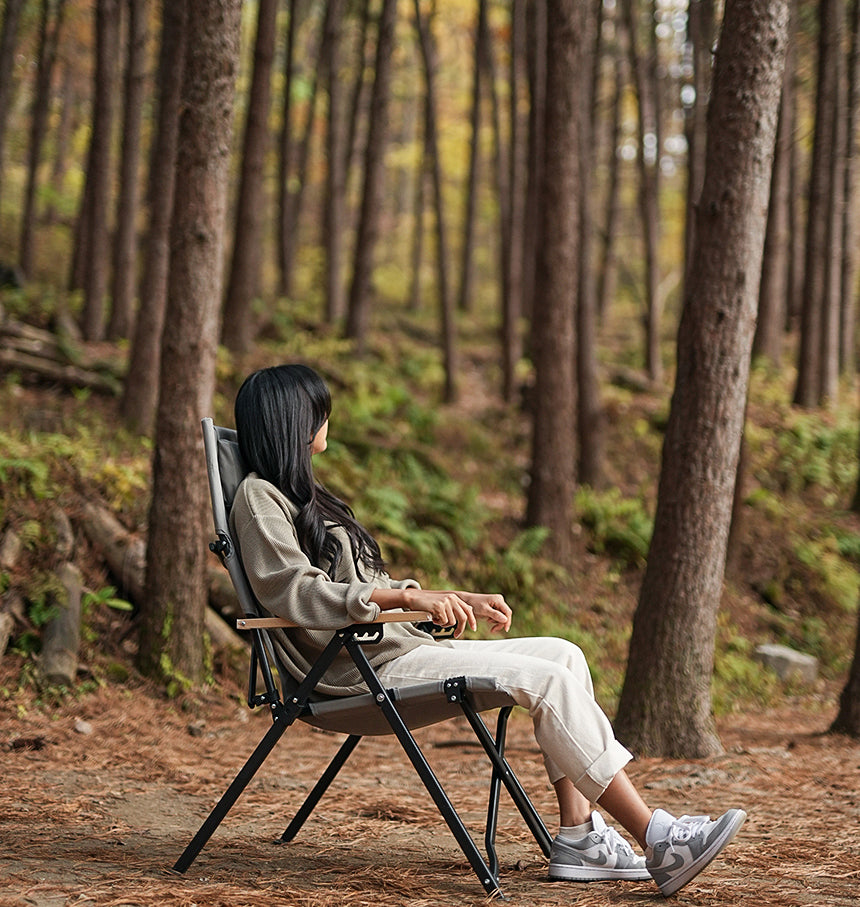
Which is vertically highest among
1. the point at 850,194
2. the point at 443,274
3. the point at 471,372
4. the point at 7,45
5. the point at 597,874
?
the point at 7,45

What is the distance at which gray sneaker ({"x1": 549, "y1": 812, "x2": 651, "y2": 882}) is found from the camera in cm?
316

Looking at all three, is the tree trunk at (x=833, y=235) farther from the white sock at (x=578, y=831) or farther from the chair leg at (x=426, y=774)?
the chair leg at (x=426, y=774)

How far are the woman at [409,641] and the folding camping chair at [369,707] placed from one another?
6 centimetres

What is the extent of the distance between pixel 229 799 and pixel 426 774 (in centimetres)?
69

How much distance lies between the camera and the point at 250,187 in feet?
41.0

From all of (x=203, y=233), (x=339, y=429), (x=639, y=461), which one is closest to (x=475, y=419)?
(x=639, y=461)

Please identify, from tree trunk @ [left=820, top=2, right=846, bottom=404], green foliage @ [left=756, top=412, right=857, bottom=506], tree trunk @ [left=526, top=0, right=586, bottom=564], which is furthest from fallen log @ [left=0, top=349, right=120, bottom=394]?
tree trunk @ [left=820, top=2, right=846, bottom=404]

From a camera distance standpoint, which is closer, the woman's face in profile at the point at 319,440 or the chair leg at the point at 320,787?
the woman's face in profile at the point at 319,440

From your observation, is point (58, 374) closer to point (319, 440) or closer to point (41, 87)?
point (319, 440)

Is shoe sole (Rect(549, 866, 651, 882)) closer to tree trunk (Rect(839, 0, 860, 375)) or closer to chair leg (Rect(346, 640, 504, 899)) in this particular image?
chair leg (Rect(346, 640, 504, 899))

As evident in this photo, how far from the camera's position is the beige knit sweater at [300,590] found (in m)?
3.21

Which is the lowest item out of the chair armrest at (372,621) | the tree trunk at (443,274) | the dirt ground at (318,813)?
the dirt ground at (318,813)

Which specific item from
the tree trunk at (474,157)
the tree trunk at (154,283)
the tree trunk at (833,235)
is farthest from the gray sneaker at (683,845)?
the tree trunk at (474,157)

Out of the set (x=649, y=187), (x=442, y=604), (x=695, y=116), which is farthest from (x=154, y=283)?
(x=649, y=187)
